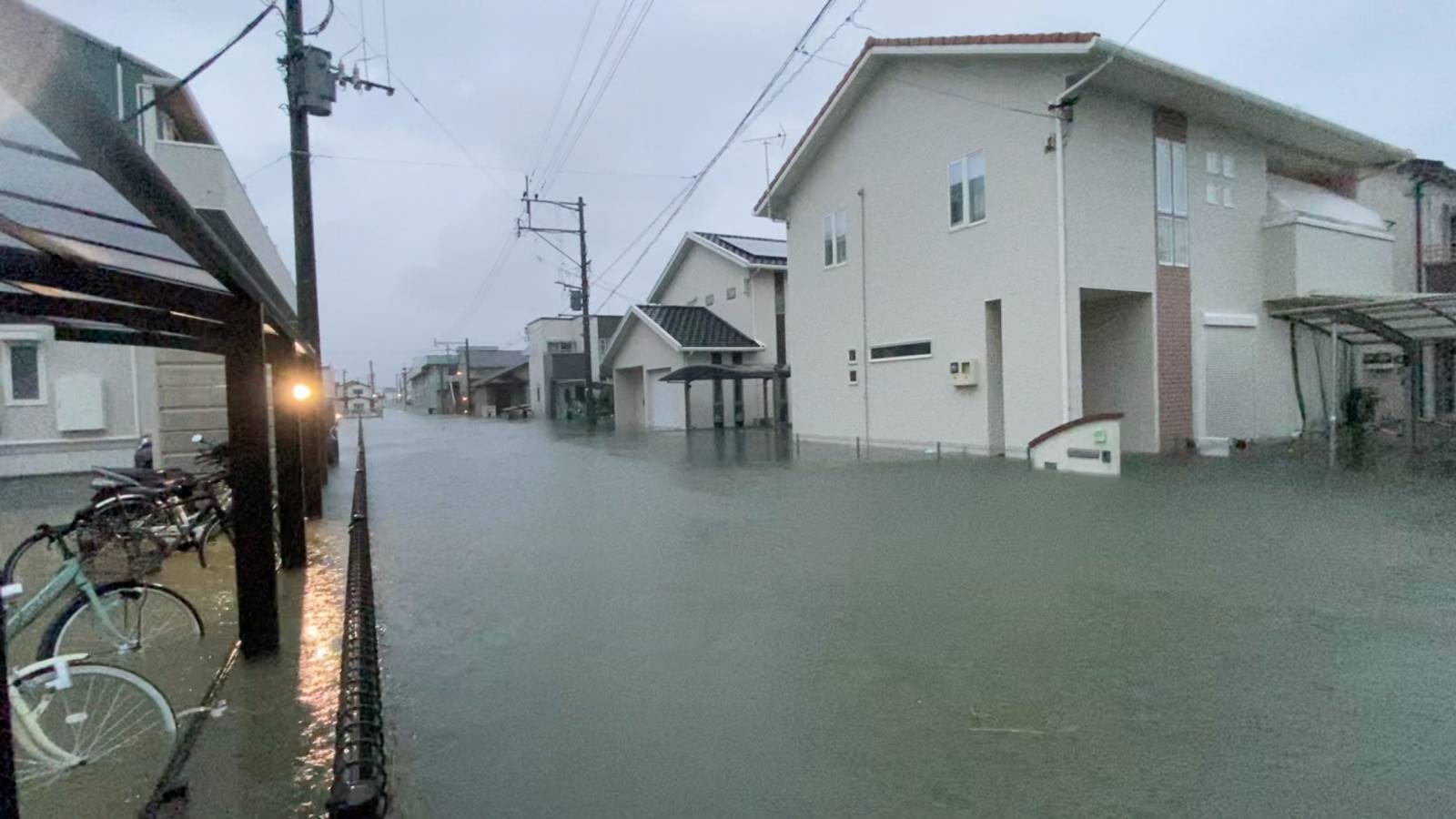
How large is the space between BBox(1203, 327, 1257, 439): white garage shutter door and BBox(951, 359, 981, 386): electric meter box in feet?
13.4

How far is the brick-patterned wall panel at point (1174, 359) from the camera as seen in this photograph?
13344 mm

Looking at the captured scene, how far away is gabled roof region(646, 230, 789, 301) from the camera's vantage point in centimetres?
2684

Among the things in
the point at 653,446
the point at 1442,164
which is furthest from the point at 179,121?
the point at 1442,164

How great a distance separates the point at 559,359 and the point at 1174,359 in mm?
32395

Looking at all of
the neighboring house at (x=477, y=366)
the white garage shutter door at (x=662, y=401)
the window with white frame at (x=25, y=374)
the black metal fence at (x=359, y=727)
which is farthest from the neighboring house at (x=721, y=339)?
the neighboring house at (x=477, y=366)

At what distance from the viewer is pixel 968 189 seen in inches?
555

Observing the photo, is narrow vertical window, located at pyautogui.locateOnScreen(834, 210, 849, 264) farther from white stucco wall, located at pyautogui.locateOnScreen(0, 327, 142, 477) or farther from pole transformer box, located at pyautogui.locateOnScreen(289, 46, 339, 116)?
white stucco wall, located at pyautogui.locateOnScreen(0, 327, 142, 477)

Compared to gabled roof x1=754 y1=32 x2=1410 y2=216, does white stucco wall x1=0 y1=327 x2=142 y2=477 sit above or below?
below

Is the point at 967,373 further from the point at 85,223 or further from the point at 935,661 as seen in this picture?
the point at 85,223

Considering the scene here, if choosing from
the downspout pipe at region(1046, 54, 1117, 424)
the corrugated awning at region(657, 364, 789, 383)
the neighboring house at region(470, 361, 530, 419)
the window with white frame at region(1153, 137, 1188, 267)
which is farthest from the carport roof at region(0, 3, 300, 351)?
the neighboring house at region(470, 361, 530, 419)

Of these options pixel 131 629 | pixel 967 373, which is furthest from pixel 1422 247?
pixel 131 629

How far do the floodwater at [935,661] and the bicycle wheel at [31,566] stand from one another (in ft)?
7.61

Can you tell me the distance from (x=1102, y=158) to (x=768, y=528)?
912 cm

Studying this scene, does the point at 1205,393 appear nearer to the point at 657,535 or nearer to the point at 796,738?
the point at 657,535
